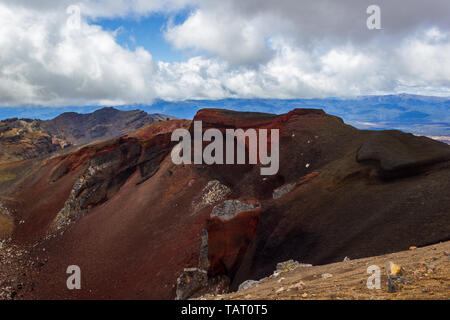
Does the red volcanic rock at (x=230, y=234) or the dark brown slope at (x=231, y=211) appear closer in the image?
the dark brown slope at (x=231, y=211)

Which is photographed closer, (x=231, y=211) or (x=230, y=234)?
(x=230, y=234)

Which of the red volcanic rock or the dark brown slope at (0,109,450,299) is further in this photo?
the red volcanic rock

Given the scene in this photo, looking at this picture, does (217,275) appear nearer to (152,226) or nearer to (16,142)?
(152,226)

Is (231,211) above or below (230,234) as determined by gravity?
above
